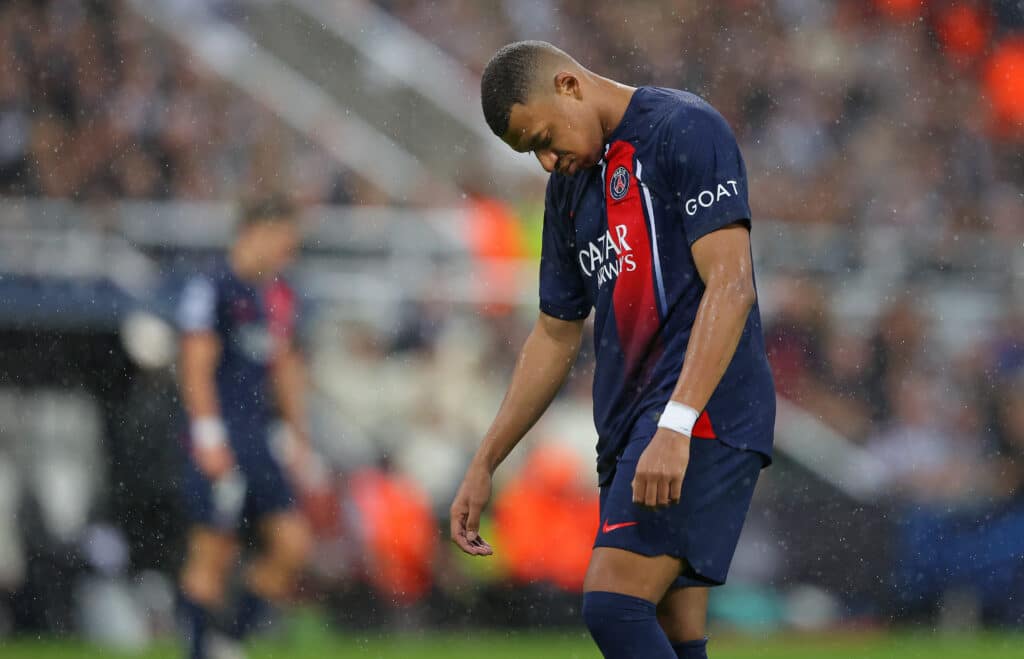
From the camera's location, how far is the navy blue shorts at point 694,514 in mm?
3758

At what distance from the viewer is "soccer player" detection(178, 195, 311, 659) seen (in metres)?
7.37

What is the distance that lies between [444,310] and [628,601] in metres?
6.83

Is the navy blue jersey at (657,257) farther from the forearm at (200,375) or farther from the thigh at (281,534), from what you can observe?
the thigh at (281,534)

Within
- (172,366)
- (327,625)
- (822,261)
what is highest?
(822,261)

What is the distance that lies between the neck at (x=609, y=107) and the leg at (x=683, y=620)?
3.84 ft

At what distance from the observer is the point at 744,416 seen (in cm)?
389

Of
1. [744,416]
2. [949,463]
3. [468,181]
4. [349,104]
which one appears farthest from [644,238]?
[349,104]

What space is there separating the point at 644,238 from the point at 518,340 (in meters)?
6.62

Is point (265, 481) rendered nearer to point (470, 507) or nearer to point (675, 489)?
point (470, 507)

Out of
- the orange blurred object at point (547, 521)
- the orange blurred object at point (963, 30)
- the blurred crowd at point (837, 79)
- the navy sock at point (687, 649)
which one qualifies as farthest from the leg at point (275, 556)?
the orange blurred object at point (963, 30)

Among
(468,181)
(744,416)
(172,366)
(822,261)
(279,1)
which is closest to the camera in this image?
(744,416)

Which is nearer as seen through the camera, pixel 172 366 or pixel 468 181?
pixel 172 366

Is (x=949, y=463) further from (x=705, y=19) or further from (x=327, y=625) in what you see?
(x=705, y=19)

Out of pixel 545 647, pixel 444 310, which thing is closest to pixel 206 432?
pixel 545 647
